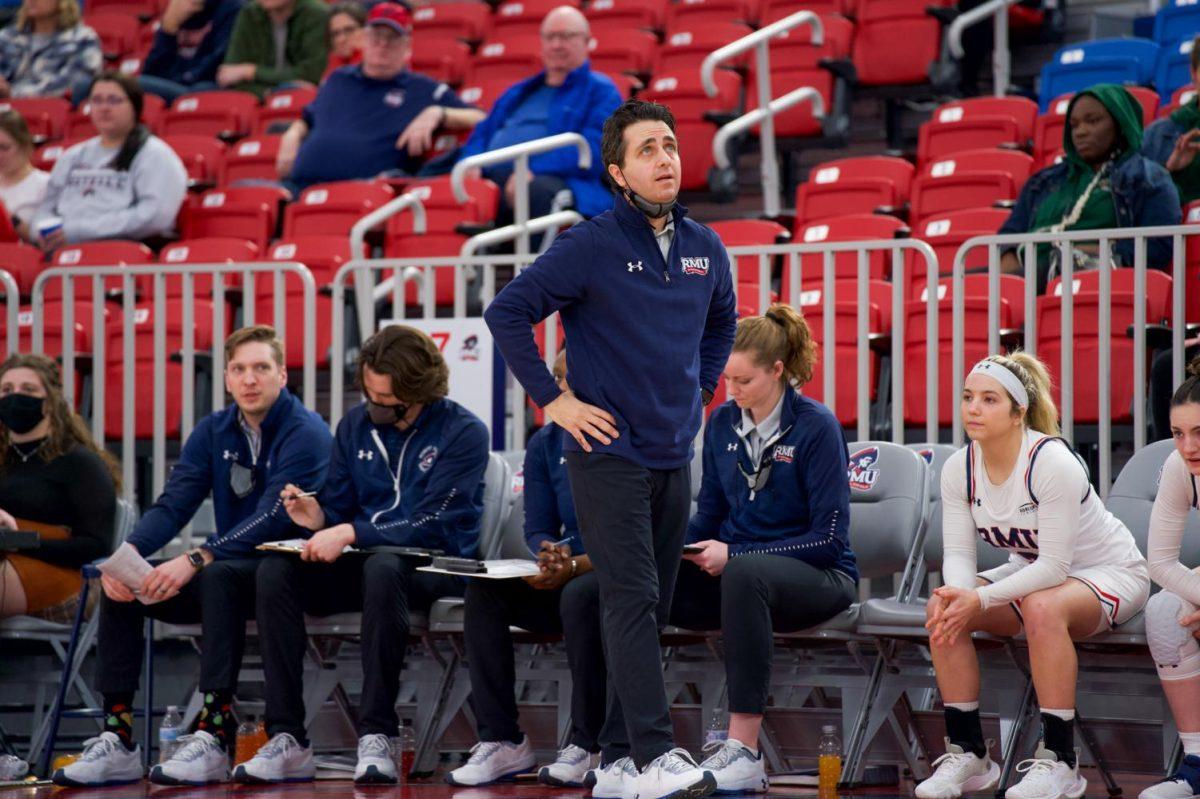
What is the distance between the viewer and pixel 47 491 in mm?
6090

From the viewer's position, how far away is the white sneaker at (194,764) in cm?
515

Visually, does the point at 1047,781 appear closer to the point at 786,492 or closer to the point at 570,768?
the point at 786,492

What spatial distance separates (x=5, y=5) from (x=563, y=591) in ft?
34.1

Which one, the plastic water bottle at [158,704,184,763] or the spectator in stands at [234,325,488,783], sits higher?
the spectator in stands at [234,325,488,783]

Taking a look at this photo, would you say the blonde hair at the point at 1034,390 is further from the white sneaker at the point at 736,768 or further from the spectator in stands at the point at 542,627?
the spectator in stands at the point at 542,627

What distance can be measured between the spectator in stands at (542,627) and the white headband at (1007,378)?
Answer: 1.21 metres

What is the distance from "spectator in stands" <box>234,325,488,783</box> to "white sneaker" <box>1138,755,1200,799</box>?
6.96ft

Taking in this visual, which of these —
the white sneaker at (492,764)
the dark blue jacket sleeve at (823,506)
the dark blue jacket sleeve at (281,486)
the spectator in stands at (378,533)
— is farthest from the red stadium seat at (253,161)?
the dark blue jacket sleeve at (823,506)

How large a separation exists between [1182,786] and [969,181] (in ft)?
12.7

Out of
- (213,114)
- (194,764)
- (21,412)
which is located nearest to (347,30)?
(213,114)

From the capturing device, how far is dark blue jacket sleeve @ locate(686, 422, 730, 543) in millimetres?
5152

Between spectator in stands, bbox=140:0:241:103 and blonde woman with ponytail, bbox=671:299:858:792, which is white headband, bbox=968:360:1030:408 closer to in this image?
blonde woman with ponytail, bbox=671:299:858:792

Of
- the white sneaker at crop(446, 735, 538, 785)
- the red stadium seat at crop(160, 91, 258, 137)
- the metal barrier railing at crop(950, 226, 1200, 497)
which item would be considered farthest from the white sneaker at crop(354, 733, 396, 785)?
the red stadium seat at crop(160, 91, 258, 137)

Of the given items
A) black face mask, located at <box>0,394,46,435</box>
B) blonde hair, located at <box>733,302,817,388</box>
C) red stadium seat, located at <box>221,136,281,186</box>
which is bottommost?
black face mask, located at <box>0,394,46,435</box>
